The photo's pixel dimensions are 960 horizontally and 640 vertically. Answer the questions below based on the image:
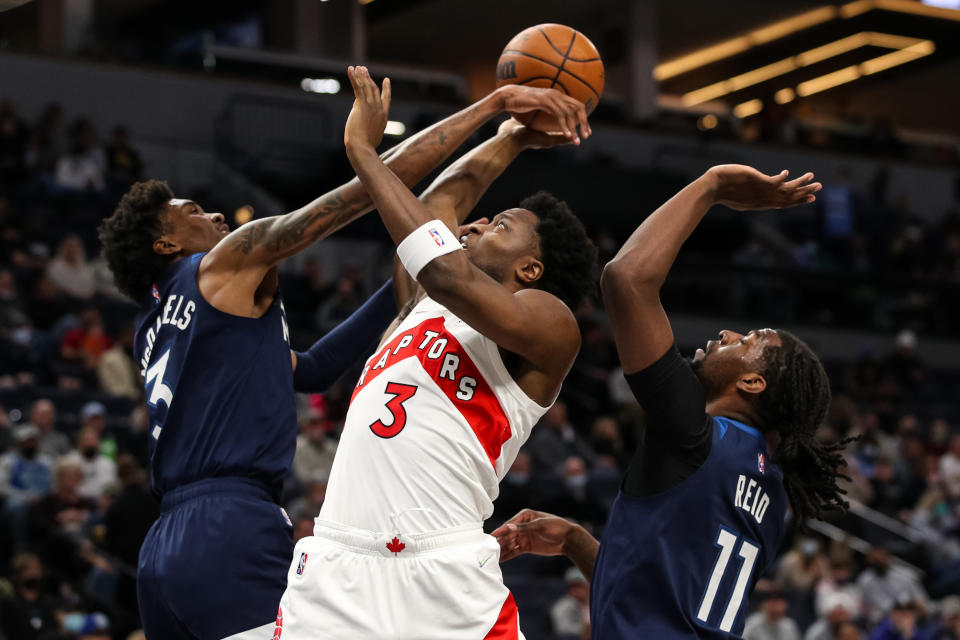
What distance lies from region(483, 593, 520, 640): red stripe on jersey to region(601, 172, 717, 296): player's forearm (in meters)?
0.91

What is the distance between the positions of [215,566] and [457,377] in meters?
0.98

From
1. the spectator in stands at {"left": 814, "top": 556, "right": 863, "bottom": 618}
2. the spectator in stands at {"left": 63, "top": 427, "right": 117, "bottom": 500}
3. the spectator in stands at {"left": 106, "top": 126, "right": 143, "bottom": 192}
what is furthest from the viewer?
the spectator in stands at {"left": 106, "top": 126, "right": 143, "bottom": 192}

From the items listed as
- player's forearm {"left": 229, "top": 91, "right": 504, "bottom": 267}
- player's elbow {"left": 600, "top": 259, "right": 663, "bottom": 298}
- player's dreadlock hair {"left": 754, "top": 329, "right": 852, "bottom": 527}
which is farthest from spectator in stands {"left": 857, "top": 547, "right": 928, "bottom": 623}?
player's elbow {"left": 600, "top": 259, "right": 663, "bottom": 298}

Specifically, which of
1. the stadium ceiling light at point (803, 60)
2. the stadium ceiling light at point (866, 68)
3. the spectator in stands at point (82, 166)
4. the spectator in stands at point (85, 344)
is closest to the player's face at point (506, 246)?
the spectator in stands at point (85, 344)

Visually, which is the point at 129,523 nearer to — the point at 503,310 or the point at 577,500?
the point at 577,500

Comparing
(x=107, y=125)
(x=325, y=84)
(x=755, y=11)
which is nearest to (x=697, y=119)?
(x=755, y=11)

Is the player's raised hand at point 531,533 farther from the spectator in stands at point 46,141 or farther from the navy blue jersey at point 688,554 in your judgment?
the spectator in stands at point 46,141

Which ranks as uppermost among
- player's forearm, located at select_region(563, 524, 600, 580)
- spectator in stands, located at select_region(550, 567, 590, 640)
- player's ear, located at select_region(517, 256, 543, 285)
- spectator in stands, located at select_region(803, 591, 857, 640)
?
player's ear, located at select_region(517, 256, 543, 285)

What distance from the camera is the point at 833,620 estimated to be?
11.0 m

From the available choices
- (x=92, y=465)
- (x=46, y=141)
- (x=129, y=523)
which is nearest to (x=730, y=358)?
(x=129, y=523)

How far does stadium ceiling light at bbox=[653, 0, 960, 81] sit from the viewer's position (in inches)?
864

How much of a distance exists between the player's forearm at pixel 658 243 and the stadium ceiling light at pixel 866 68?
2233cm

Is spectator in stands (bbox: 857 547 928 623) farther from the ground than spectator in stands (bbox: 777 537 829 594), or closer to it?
closer to it

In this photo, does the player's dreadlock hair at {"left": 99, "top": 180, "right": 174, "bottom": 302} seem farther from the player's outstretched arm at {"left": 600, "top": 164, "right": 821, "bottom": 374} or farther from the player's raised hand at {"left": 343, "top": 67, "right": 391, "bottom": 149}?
the player's outstretched arm at {"left": 600, "top": 164, "right": 821, "bottom": 374}
